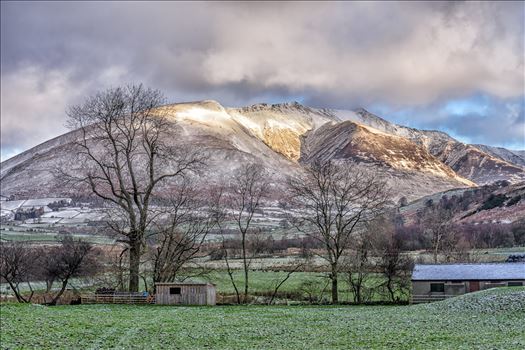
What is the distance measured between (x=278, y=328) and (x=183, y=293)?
89.8 ft

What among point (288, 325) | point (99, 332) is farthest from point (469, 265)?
point (99, 332)

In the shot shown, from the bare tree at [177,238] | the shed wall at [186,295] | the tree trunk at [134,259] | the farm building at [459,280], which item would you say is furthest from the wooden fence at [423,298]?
the tree trunk at [134,259]

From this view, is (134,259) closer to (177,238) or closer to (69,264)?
(177,238)

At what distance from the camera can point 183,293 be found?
6425 cm

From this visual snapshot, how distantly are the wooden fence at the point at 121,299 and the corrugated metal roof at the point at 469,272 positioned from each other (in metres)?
30.5

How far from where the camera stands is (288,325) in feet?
134

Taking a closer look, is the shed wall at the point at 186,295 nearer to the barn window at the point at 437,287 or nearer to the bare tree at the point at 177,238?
the bare tree at the point at 177,238

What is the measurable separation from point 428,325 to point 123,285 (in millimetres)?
42882

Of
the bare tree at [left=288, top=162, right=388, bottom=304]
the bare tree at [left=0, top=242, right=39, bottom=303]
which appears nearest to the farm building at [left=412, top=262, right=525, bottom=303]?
the bare tree at [left=288, top=162, right=388, bottom=304]

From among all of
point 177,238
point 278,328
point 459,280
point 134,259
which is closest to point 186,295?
point 134,259

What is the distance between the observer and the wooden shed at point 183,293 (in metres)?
64.0

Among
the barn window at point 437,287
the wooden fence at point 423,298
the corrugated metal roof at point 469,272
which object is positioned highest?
the corrugated metal roof at point 469,272

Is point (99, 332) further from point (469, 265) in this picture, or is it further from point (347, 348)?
point (469, 265)

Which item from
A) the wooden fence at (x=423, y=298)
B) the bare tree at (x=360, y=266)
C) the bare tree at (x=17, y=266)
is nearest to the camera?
the wooden fence at (x=423, y=298)
